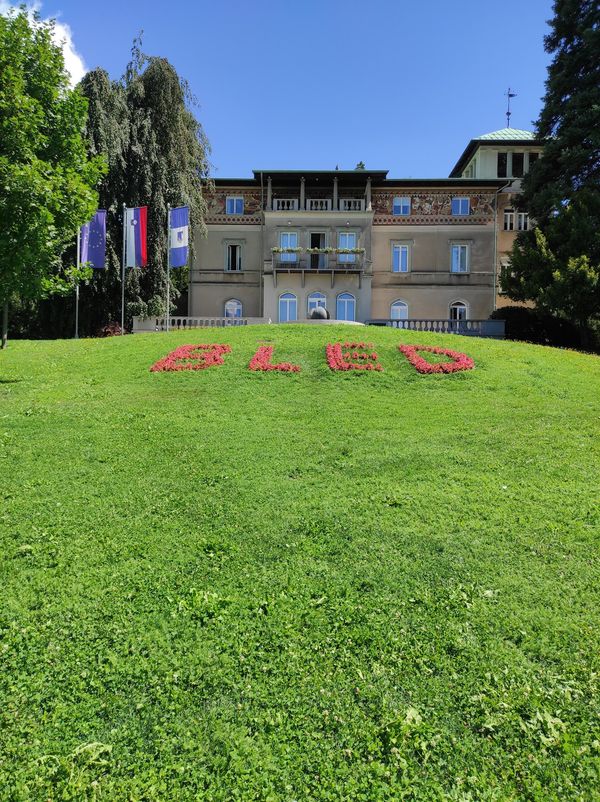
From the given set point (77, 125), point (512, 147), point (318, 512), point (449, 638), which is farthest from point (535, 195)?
point (449, 638)

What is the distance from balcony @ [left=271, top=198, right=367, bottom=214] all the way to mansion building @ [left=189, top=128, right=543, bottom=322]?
70mm

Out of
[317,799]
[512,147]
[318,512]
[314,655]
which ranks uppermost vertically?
[512,147]

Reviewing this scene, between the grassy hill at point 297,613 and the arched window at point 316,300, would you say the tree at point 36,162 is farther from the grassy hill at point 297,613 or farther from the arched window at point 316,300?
the arched window at point 316,300

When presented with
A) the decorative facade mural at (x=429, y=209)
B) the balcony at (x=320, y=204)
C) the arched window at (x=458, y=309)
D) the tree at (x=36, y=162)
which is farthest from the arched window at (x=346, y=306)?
the tree at (x=36, y=162)

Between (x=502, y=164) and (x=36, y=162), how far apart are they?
36.5 metres

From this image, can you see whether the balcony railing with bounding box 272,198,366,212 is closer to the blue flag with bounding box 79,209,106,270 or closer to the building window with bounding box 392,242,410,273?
the building window with bounding box 392,242,410,273

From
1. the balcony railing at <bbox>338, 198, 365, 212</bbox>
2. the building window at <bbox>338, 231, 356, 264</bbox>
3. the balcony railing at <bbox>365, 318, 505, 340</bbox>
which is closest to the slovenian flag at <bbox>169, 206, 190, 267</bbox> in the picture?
the balcony railing at <bbox>365, 318, 505, 340</bbox>

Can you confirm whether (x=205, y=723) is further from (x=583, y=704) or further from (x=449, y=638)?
(x=583, y=704)

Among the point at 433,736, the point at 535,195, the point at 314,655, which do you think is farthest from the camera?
the point at 535,195

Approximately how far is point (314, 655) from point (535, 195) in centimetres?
2792

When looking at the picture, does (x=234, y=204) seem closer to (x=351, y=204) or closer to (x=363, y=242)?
(x=351, y=204)

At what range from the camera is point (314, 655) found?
182 inches

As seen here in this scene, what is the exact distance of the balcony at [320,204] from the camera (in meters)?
39.0

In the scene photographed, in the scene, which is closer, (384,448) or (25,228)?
(384,448)
